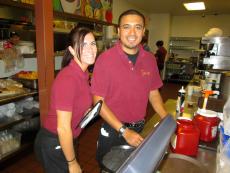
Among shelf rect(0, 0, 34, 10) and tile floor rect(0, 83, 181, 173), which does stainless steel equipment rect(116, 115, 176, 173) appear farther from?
shelf rect(0, 0, 34, 10)

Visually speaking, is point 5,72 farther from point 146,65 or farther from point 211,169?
point 211,169

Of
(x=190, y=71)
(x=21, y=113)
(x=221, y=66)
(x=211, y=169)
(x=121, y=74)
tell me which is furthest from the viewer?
(x=190, y=71)

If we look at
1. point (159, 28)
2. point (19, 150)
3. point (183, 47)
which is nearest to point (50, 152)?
point (19, 150)

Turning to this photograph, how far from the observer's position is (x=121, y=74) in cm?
162

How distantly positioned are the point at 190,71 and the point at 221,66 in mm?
5131

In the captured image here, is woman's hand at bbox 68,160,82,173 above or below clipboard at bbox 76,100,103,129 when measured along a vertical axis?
below

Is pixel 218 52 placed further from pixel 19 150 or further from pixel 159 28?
pixel 159 28

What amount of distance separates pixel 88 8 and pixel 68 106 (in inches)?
161

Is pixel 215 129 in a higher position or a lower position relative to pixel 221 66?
lower

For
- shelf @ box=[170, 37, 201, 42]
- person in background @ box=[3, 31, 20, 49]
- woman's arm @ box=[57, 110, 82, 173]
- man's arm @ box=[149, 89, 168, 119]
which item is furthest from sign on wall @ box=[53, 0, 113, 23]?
shelf @ box=[170, 37, 201, 42]

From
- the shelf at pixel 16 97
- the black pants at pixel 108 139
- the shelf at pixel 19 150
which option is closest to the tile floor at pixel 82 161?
the shelf at pixel 19 150

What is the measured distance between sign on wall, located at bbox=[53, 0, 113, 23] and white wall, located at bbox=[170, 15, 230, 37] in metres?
4.79

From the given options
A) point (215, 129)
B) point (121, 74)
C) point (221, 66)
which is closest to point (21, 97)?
point (121, 74)

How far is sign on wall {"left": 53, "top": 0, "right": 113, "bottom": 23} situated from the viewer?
3.95 meters
